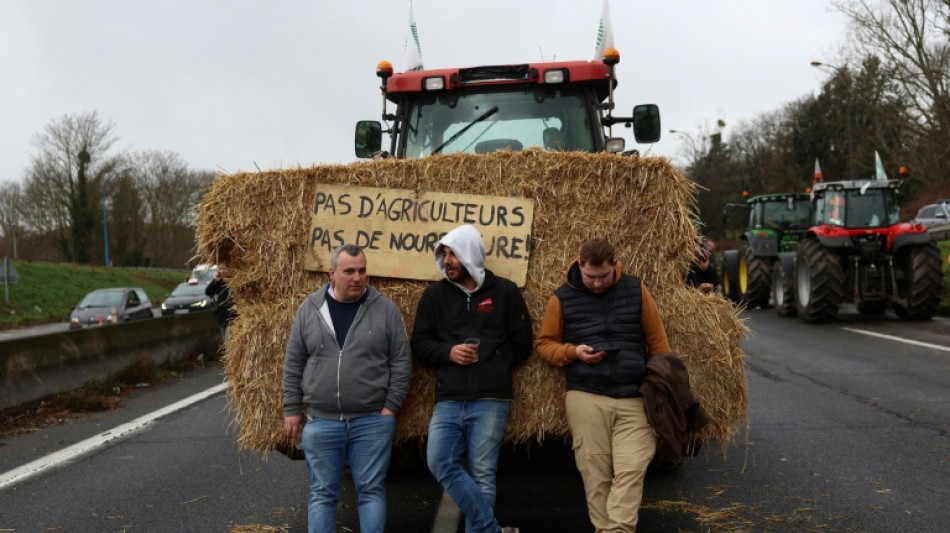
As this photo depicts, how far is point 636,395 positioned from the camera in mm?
4953

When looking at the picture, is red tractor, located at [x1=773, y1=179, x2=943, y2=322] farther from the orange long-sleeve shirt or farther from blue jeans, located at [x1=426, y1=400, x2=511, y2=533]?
blue jeans, located at [x1=426, y1=400, x2=511, y2=533]

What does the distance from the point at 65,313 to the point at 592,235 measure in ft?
130

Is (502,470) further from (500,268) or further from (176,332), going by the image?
(176,332)

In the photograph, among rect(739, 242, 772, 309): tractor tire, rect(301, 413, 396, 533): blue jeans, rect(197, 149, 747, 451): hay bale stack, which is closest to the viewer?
rect(301, 413, 396, 533): blue jeans

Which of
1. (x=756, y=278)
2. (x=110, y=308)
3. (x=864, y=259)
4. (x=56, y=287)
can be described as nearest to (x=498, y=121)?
(x=864, y=259)

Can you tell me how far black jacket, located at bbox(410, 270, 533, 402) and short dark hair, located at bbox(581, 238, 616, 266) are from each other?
0.43 m

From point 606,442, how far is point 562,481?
1.82 meters

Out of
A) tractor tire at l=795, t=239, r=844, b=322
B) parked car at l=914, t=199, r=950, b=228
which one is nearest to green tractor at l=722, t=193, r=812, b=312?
tractor tire at l=795, t=239, r=844, b=322

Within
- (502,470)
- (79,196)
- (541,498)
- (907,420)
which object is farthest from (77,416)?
(79,196)

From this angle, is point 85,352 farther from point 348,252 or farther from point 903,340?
point 903,340

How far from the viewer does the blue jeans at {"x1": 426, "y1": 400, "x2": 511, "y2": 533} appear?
482 cm

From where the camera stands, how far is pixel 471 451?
492 centimetres

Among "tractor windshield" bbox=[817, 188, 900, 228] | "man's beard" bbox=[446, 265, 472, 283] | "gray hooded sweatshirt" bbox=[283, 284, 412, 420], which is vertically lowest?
"gray hooded sweatshirt" bbox=[283, 284, 412, 420]

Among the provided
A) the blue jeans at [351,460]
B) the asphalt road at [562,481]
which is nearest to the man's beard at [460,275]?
the blue jeans at [351,460]
